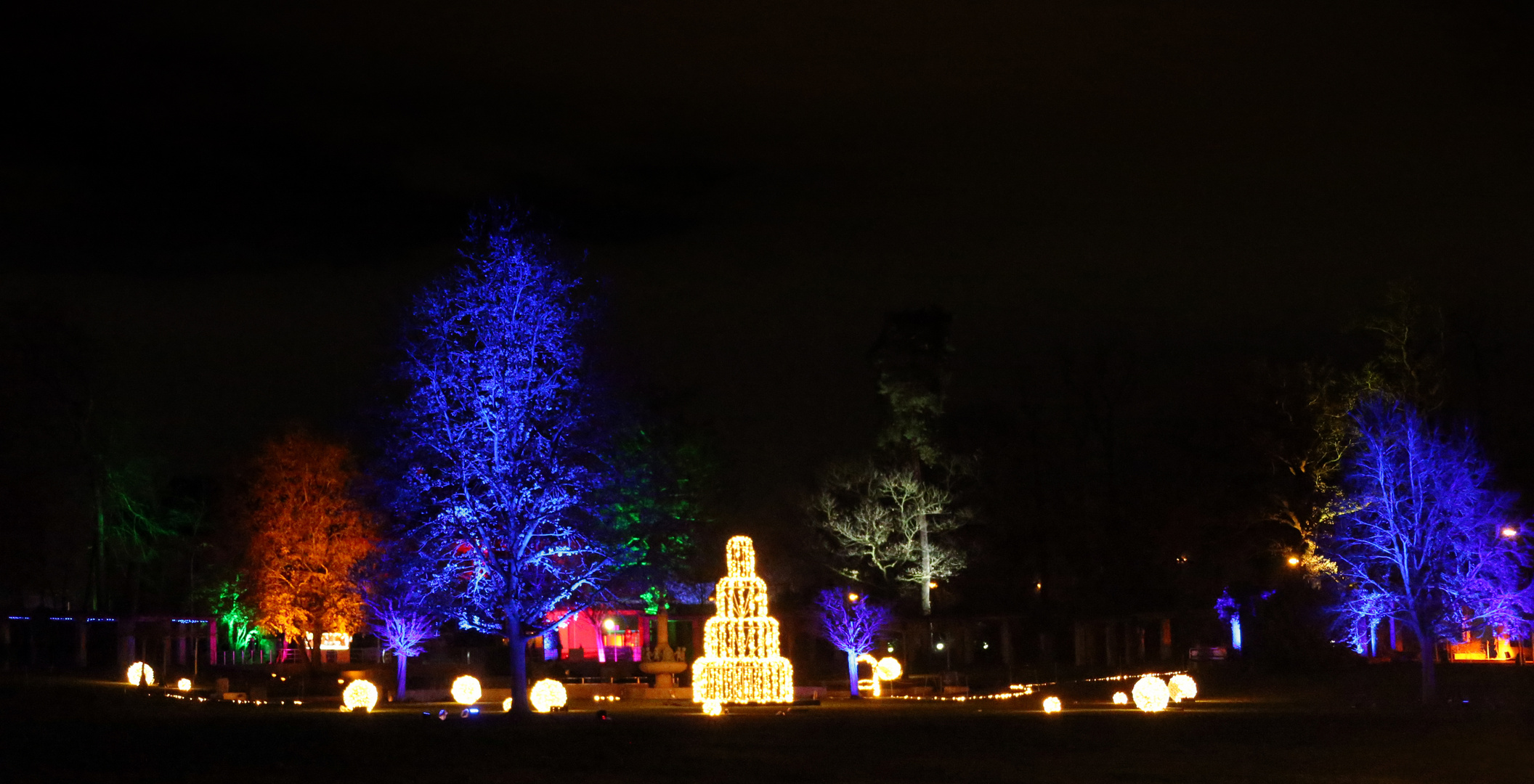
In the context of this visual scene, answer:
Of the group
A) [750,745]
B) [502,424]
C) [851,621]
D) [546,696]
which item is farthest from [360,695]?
[851,621]

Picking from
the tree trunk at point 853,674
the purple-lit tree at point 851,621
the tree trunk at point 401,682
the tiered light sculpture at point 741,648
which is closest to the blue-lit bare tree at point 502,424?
the tiered light sculpture at point 741,648

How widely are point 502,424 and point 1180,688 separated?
19.0m

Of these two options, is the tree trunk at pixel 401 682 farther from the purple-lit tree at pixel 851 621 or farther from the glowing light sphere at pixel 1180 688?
the glowing light sphere at pixel 1180 688

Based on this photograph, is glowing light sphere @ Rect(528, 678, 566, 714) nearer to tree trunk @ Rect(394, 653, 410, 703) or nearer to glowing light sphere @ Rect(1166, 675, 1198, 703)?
tree trunk @ Rect(394, 653, 410, 703)

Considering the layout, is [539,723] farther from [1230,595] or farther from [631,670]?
[1230,595]

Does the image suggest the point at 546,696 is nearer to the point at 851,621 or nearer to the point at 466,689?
the point at 466,689

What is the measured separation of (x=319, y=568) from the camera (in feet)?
153

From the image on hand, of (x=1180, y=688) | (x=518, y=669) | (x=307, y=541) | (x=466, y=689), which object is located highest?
(x=307, y=541)

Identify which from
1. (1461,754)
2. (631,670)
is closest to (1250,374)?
(631,670)

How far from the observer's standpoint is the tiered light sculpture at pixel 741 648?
36.3 m

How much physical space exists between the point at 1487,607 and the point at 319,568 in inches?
1388

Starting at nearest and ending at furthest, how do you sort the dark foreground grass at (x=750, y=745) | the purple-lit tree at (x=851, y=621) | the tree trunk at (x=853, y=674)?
the dark foreground grass at (x=750, y=745) → the tree trunk at (x=853, y=674) → the purple-lit tree at (x=851, y=621)

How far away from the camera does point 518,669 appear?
31.8 m

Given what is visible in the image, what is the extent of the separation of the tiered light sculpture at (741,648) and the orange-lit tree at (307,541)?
14437mm
